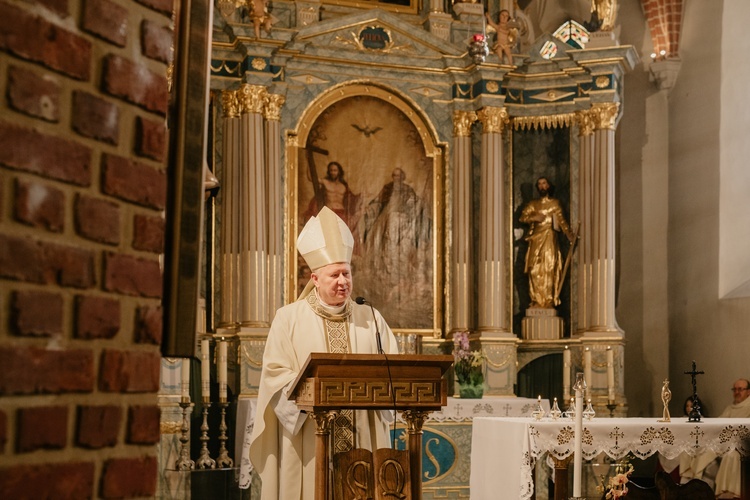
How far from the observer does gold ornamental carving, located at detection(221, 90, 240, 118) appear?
1167cm

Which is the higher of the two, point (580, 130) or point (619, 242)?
point (580, 130)

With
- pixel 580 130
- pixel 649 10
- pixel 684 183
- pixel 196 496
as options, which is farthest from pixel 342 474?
pixel 649 10

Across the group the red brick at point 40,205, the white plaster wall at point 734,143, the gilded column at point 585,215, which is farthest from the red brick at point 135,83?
the white plaster wall at point 734,143

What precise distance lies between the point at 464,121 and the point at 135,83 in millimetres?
10901

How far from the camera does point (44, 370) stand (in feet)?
4.82

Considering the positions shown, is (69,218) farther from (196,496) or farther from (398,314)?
(398,314)

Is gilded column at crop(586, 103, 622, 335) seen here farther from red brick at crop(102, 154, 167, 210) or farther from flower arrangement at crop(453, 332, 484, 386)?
red brick at crop(102, 154, 167, 210)

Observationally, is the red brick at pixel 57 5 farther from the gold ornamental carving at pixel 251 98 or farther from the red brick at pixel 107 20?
the gold ornamental carving at pixel 251 98

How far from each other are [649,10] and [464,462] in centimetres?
683

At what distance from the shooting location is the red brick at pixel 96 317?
1.54 m

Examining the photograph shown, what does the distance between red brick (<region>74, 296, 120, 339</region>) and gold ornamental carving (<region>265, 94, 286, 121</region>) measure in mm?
10205

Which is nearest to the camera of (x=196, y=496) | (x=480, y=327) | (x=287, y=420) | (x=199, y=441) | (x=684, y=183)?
(x=287, y=420)

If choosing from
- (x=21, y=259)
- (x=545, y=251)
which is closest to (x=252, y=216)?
(x=545, y=251)

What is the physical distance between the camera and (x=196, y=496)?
10.4 m
